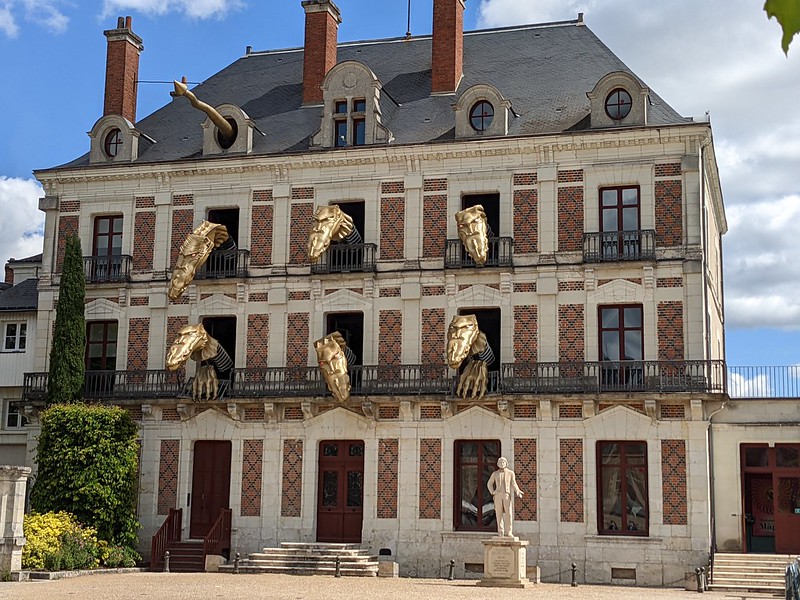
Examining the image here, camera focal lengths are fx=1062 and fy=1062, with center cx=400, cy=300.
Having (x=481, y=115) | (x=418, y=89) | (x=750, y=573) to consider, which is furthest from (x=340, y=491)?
(x=418, y=89)

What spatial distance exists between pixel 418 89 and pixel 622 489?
1164cm

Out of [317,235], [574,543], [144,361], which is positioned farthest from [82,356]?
[574,543]

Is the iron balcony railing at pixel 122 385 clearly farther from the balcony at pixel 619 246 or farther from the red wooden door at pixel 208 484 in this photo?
the balcony at pixel 619 246

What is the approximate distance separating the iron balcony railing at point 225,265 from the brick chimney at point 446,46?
6.55m

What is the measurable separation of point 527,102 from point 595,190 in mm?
3280

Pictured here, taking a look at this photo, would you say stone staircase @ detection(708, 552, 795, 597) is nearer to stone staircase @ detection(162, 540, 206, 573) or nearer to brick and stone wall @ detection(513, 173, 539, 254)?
brick and stone wall @ detection(513, 173, 539, 254)

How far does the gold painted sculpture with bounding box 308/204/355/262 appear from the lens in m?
25.0

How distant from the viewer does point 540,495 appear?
77.7ft

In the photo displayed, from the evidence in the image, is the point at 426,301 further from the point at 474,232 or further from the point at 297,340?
the point at 297,340

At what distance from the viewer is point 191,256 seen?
2603cm

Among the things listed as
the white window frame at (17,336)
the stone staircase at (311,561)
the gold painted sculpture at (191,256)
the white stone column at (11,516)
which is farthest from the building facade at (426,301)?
the white stone column at (11,516)

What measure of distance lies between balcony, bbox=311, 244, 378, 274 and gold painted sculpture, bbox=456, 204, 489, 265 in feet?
8.03

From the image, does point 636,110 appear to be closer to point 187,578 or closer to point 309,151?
→ point 309,151

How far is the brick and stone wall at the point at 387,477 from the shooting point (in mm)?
24453
